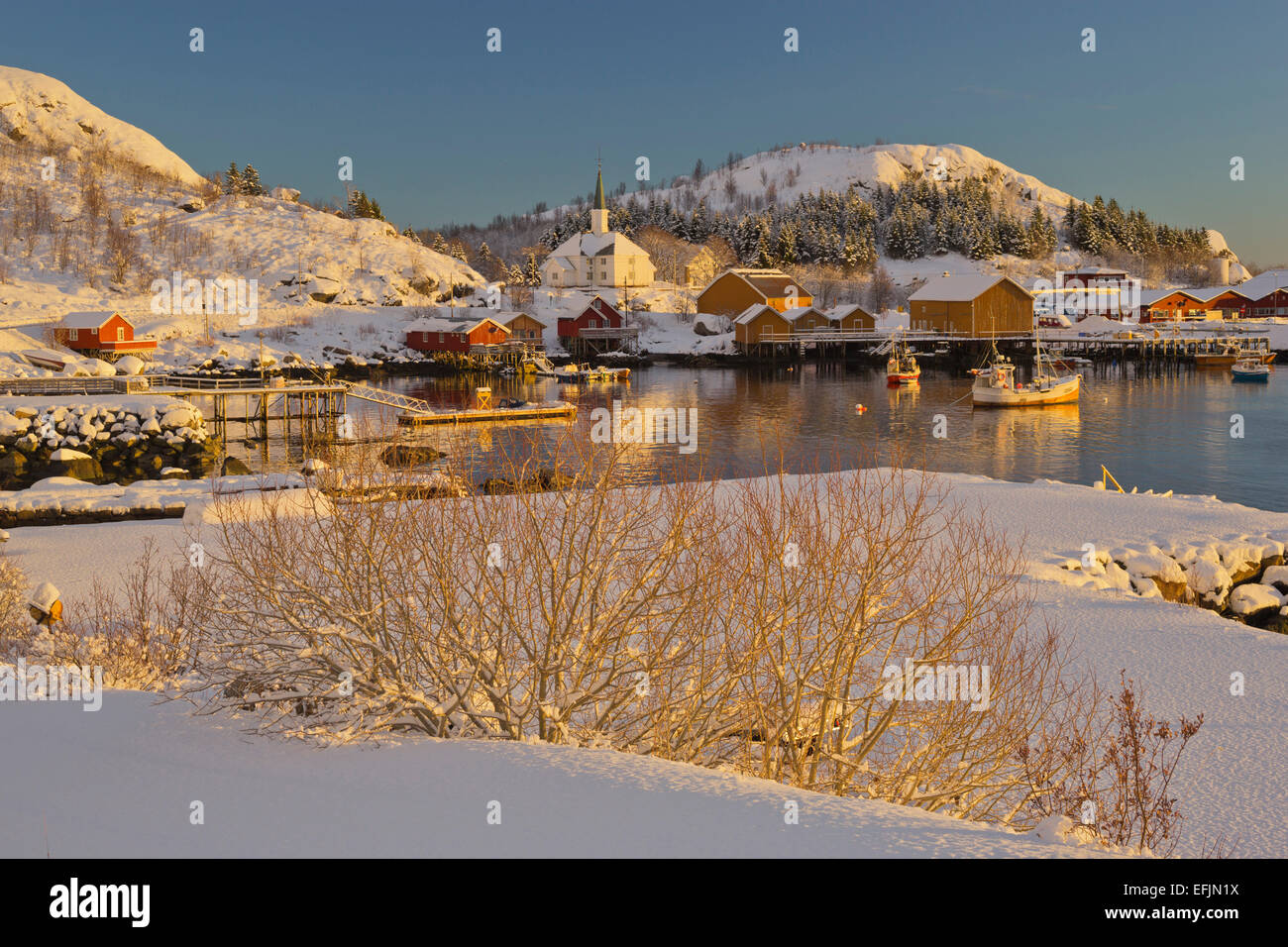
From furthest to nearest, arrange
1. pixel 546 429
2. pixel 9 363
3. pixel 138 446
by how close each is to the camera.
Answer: pixel 9 363, pixel 546 429, pixel 138 446

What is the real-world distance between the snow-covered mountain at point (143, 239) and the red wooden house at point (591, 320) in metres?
22.6

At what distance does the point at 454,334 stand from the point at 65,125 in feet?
281

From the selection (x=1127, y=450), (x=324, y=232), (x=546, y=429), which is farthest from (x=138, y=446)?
(x=324, y=232)

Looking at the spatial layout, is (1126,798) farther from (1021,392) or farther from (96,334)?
(96,334)

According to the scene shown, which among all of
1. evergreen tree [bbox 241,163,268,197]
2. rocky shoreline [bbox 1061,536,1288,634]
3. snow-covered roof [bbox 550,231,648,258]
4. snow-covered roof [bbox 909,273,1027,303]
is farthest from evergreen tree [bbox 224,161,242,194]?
rocky shoreline [bbox 1061,536,1288,634]

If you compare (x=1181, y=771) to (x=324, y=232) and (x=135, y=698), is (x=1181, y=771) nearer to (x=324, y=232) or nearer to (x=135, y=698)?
(x=135, y=698)

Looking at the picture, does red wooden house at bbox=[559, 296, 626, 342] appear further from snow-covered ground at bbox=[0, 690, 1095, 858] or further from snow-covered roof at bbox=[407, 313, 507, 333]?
snow-covered ground at bbox=[0, 690, 1095, 858]

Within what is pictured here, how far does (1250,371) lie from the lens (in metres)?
78.4

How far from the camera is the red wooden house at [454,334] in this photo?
99.0m

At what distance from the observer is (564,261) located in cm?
14075

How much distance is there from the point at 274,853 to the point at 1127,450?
47.3m

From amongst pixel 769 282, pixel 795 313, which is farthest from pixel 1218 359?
pixel 769 282

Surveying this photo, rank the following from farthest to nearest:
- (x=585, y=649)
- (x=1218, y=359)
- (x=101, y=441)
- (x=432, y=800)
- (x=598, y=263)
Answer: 1. (x=598, y=263)
2. (x=1218, y=359)
3. (x=101, y=441)
4. (x=585, y=649)
5. (x=432, y=800)

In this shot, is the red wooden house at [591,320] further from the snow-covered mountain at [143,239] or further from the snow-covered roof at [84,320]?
the snow-covered roof at [84,320]
